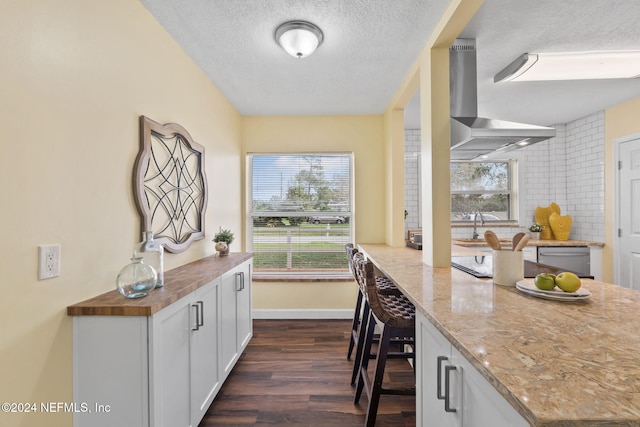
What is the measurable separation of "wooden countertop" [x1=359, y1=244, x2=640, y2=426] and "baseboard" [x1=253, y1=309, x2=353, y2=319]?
229 centimetres

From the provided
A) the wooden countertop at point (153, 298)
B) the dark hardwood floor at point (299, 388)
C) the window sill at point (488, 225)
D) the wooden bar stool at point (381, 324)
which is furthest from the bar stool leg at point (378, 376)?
the window sill at point (488, 225)

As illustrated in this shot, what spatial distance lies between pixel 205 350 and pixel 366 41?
91.1 inches

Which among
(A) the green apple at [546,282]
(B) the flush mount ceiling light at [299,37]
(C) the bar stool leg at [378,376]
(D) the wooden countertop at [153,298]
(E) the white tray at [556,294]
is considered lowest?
(C) the bar stool leg at [378,376]

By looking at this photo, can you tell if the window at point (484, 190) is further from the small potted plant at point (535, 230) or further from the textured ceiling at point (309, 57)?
the textured ceiling at point (309, 57)

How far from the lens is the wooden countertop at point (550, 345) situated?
58cm

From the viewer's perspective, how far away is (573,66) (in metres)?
2.46

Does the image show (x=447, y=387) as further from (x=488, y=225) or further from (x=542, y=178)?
(x=542, y=178)

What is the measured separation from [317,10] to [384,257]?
185cm

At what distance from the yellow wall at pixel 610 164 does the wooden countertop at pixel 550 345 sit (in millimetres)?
2981

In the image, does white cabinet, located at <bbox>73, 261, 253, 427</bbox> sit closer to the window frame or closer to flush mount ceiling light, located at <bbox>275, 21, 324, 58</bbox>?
flush mount ceiling light, located at <bbox>275, 21, 324, 58</bbox>

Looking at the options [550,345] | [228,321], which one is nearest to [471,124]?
[550,345]

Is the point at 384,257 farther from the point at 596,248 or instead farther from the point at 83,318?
the point at 596,248

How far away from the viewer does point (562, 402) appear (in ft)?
1.92

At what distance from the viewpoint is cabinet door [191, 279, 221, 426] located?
5.50 feet
